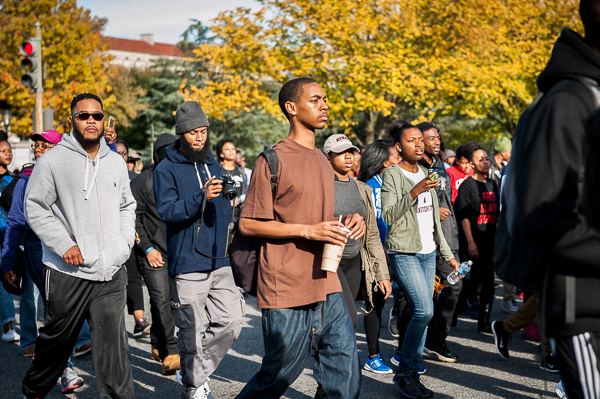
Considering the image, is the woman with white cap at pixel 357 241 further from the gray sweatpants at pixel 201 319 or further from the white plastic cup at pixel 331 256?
the white plastic cup at pixel 331 256

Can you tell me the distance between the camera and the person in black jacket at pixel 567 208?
6.35 ft

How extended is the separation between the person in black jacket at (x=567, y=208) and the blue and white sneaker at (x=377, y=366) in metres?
3.90

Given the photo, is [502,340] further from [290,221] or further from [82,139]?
[82,139]

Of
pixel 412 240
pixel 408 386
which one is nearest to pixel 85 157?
pixel 412 240

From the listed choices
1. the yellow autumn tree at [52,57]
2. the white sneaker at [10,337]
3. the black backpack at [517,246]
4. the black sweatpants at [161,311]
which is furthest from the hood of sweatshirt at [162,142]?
the yellow autumn tree at [52,57]

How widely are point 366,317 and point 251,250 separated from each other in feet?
8.89

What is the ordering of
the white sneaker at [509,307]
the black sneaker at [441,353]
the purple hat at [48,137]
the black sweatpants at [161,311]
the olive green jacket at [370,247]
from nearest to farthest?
the olive green jacket at [370,247]
the purple hat at [48,137]
the black sweatpants at [161,311]
the black sneaker at [441,353]
the white sneaker at [509,307]

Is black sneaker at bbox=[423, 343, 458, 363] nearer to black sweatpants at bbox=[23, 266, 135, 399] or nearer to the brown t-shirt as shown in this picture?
the brown t-shirt

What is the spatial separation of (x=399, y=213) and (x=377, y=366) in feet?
5.40

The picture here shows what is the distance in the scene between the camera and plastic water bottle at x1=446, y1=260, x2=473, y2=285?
5.65 meters

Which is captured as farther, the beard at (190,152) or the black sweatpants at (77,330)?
the beard at (190,152)

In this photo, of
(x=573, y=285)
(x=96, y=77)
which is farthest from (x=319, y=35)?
(x=96, y=77)

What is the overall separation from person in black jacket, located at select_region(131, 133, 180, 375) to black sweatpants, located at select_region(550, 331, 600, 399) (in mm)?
4417

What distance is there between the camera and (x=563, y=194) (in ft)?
6.46
